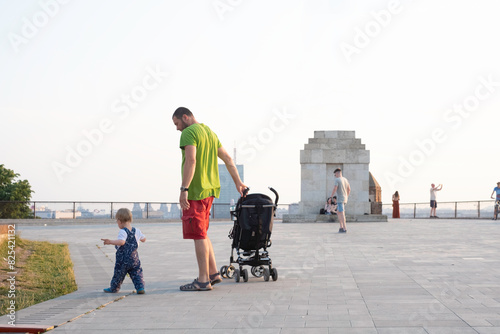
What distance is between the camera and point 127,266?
702 centimetres

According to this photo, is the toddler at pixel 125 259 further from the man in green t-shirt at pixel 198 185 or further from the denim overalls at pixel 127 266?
the man in green t-shirt at pixel 198 185

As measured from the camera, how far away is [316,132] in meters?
30.2

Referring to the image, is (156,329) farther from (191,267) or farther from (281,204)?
(281,204)

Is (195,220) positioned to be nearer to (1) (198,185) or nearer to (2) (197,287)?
(1) (198,185)

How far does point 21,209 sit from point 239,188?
32.7 metres

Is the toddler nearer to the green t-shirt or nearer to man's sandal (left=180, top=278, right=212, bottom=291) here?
man's sandal (left=180, top=278, right=212, bottom=291)

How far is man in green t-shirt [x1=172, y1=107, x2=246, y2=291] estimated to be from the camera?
7.04m

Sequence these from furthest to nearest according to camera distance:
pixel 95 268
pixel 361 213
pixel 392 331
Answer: pixel 361 213 → pixel 95 268 → pixel 392 331

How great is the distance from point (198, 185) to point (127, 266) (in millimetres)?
1193

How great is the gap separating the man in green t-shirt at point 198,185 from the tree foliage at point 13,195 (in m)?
31.9

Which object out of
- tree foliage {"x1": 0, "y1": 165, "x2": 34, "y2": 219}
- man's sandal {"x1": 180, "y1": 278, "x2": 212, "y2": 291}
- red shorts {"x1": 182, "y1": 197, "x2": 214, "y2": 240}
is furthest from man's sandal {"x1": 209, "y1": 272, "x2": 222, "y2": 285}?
tree foliage {"x1": 0, "y1": 165, "x2": 34, "y2": 219}

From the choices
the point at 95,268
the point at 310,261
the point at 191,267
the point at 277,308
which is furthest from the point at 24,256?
the point at 277,308

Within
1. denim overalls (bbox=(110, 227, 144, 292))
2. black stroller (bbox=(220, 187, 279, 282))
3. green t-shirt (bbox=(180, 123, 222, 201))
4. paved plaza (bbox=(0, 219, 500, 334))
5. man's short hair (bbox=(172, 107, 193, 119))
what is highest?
man's short hair (bbox=(172, 107, 193, 119))

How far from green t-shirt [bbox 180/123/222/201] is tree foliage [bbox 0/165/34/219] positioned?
31912mm
